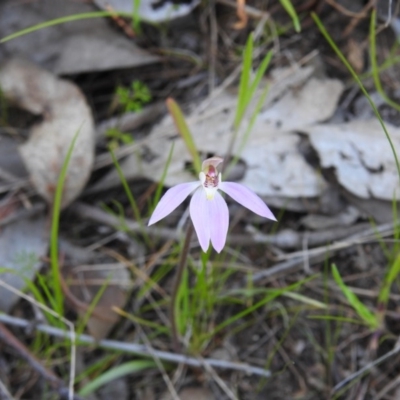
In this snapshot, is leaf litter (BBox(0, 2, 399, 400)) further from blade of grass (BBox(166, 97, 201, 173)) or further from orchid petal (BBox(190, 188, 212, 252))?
orchid petal (BBox(190, 188, 212, 252))

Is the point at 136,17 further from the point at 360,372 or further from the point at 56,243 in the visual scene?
the point at 360,372

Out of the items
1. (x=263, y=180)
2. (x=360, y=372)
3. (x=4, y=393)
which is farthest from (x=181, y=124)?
(x=4, y=393)

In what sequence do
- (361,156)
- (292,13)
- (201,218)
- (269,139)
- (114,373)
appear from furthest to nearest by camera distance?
→ (269,139) → (361,156) → (114,373) → (292,13) → (201,218)

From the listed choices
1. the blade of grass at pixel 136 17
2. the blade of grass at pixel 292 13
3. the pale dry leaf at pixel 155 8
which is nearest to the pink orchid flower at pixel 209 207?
the blade of grass at pixel 292 13

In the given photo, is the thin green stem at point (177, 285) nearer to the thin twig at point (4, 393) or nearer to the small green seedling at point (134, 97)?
the thin twig at point (4, 393)

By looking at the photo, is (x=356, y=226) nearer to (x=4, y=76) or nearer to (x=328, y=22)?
(x=328, y=22)

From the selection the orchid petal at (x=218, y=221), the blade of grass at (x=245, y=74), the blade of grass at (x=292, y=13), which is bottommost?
the orchid petal at (x=218, y=221)

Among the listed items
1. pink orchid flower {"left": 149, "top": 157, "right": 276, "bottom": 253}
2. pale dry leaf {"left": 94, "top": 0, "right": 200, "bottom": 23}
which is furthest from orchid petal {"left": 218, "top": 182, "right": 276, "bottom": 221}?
pale dry leaf {"left": 94, "top": 0, "right": 200, "bottom": 23}

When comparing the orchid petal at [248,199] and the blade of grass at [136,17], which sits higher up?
the blade of grass at [136,17]
